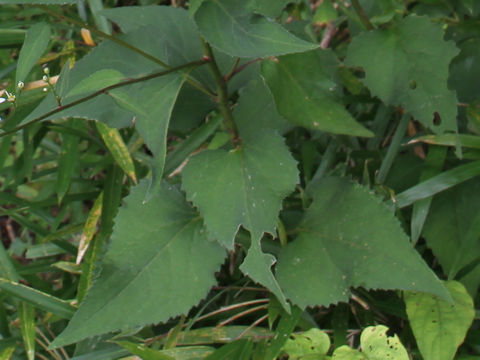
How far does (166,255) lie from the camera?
124 cm

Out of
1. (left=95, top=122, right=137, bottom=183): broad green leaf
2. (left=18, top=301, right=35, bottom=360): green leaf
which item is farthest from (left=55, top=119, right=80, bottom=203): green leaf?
(left=18, top=301, right=35, bottom=360): green leaf

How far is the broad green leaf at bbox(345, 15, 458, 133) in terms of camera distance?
133 cm

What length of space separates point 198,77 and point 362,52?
1.18 feet

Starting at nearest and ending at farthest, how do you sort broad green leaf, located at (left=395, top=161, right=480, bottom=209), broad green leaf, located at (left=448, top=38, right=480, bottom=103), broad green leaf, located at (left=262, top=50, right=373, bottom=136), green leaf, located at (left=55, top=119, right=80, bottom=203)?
1. broad green leaf, located at (left=262, top=50, right=373, bottom=136)
2. broad green leaf, located at (left=395, top=161, right=480, bottom=209)
3. broad green leaf, located at (left=448, top=38, right=480, bottom=103)
4. green leaf, located at (left=55, top=119, right=80, bottom=203)

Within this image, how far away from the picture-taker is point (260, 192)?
117 cm

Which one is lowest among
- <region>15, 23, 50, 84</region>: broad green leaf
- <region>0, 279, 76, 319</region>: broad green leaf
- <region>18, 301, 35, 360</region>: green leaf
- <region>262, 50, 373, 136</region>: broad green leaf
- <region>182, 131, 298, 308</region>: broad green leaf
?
<region>18, 301, 35, 360</region>: green leaf

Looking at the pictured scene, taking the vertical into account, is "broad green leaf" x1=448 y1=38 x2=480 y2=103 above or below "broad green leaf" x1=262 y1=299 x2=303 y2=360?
above

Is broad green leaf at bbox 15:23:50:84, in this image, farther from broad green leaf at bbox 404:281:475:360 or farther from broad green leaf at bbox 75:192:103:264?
broad green leaf at bbox 404:281:475:360

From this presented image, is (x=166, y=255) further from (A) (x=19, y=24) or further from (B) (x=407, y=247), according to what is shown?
(A) (x=19, y=24)

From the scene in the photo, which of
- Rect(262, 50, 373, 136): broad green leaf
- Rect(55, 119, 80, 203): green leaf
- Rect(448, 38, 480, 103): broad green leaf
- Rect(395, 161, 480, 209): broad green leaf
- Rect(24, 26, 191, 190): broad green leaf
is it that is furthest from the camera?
Rect(55, 119, 80, 203): green leaf

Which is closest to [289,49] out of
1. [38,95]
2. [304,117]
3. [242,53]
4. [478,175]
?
[242,53]

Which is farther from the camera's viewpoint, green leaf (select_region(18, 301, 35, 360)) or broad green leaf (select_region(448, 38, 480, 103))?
broad green leaf (select_region(448, 38, 480, 103))

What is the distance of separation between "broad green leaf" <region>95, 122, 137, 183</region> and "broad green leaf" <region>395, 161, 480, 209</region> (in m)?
0.64

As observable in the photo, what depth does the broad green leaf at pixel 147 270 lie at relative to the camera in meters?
1.17
